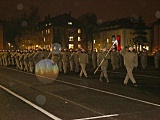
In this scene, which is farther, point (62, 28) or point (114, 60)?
point (62, 28)

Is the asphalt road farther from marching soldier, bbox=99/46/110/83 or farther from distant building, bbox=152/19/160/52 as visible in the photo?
distant building, bbox=152/19/160/52

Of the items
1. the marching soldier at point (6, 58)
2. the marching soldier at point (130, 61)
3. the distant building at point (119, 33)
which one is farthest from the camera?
the distant building at point (119, 33)

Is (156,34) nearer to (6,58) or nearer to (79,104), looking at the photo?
(6,58)

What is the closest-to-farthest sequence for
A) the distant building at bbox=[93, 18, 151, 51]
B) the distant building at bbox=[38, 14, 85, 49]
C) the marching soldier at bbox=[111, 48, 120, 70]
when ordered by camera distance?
the marching soldier at bbox=[111, 48, 120, 70] → the distant building at bbox=[93, 18, 151, 51] → the distant building at bbox=[38, 14, 85, 49]

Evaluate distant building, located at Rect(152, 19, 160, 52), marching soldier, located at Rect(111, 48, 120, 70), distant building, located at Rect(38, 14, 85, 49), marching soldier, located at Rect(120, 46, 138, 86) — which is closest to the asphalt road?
marching soldier, located at Rect(120, 46, 138, 86)

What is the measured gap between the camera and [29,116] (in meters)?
8.36

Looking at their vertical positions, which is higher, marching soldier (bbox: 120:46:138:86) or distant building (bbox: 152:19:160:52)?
distant building (bbox: 152:19:160:52)

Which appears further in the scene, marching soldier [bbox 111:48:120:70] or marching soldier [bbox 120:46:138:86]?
marching soldier [bbox 111:48:120:70]

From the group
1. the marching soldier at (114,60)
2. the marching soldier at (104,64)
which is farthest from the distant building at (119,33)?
the marching soldier at (104,64)

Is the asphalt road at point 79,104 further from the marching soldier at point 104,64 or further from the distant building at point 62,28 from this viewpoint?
the distant building at point 62,28

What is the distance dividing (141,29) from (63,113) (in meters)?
64.6

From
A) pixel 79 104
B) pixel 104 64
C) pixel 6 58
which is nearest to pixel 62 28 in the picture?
pixel 6 58

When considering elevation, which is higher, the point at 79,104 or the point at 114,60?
the point at 114,60

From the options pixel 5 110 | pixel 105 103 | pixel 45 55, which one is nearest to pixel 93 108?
pixel 105 103
